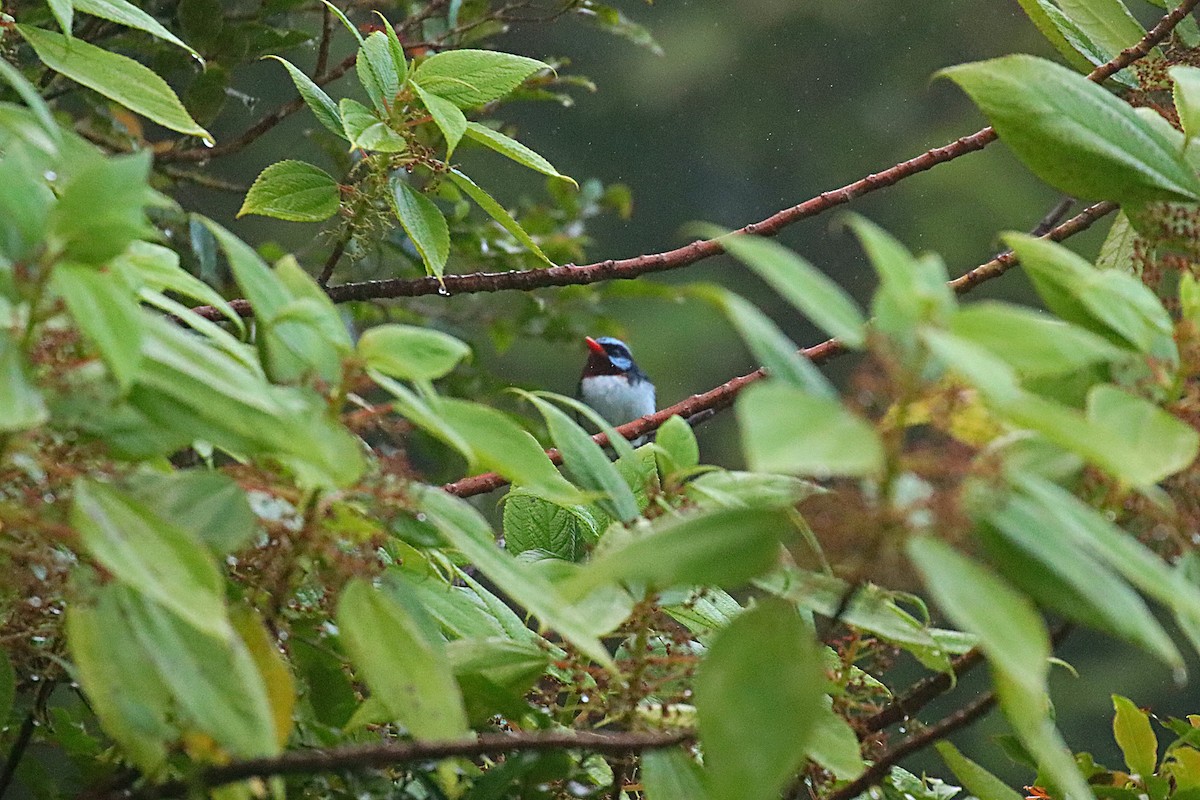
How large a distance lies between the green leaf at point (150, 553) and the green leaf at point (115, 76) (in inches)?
12.8

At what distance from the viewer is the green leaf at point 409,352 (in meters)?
0.41

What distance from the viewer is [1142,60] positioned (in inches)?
30.6

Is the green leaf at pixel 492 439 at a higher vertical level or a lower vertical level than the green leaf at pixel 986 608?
lower

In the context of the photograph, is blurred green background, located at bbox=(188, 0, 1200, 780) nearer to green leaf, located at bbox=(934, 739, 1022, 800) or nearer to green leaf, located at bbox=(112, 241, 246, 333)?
green leaf, located at bbox=(934, 739, 1022, 800)

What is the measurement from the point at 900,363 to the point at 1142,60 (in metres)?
0.54

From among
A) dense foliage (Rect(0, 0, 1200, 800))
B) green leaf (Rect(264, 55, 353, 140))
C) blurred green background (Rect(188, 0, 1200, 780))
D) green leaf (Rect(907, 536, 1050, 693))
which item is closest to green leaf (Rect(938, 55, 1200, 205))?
dense foliage (Rect(0, 0, 1200, 800))

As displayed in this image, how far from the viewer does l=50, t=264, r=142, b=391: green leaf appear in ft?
1.09

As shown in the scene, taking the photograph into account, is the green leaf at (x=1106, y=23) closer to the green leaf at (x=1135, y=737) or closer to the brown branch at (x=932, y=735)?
the green leaf at (x=1135, y=737)

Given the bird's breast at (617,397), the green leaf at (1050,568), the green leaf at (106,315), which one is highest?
the green leaf at (106,315)

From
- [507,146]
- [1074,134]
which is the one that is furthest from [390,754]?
[507,146]

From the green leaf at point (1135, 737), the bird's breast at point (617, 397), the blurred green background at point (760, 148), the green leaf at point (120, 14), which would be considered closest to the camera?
the green leaf at point (120, 14)

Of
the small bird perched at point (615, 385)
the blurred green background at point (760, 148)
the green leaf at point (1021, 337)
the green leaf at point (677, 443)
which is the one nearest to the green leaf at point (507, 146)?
the green leaf at point (677, 443)

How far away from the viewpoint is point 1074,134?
525 mm

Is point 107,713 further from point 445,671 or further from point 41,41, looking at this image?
point 41,41
